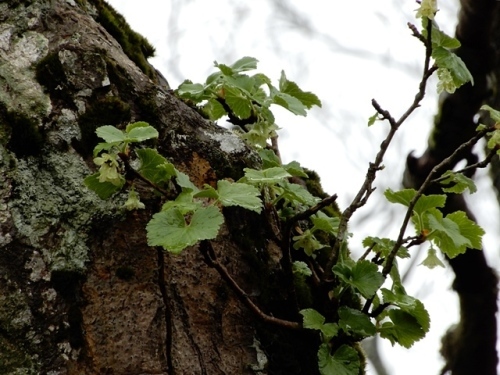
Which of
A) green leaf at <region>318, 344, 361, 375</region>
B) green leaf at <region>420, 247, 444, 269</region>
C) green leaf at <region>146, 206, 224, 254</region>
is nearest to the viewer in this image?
green leaf at <region>146, 206, 224, 254</region>

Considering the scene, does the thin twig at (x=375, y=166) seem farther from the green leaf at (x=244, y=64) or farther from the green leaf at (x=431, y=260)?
the green leaf at (x=244, y=64)

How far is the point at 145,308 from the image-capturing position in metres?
1.45

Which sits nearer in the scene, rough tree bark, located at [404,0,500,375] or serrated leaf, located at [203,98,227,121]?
serrated leaf, located at [203,98,227,121]

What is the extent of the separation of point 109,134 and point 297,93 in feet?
2.21

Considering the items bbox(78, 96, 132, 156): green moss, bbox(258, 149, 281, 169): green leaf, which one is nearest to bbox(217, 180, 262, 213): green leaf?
bbox(258, 149, 281, 169): green leaf

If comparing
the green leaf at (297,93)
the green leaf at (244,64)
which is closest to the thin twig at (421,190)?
the green leaf at (297,93)

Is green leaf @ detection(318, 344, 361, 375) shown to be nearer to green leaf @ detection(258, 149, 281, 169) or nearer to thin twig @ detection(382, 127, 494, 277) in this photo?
thin twig @ detection(382, 127, 494, 277)

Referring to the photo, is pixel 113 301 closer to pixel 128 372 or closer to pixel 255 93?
pixel 128 372

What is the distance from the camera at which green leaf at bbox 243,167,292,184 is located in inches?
54.2

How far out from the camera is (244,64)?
171cm

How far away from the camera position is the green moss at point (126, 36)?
2.04 m

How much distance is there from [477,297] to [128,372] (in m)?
1.81

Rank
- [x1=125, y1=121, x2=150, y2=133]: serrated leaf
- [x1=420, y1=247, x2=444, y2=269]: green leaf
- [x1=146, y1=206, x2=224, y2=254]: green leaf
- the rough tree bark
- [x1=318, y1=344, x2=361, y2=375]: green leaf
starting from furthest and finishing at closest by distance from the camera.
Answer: the rough tree bark
[x1=420, y1=247, x2=444, y2=269]: green leaf
[x1=318, y1=344, x2=361, y2=375]: green leaf
[x1=125, y1=121, x2=150, y2=133]: serrated leaf
[x1=146, y1=206, x2=224, y2=254]: green leaf

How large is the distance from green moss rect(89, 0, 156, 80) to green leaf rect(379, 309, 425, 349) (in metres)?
1.06
